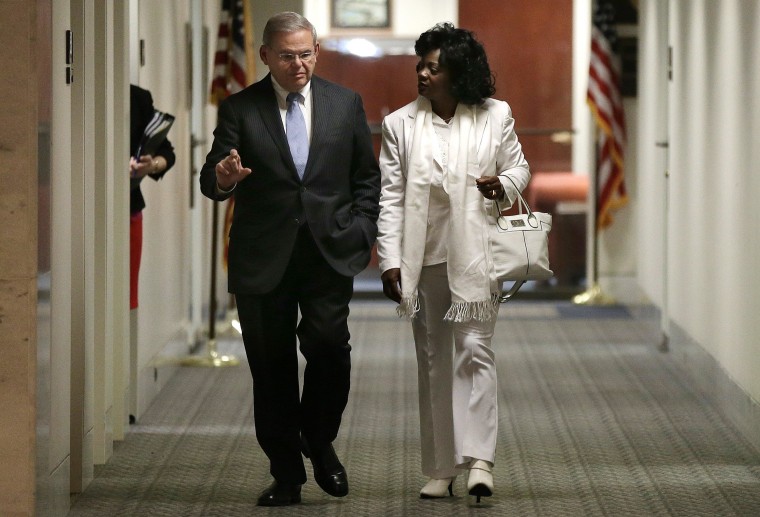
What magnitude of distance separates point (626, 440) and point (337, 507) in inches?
61.1

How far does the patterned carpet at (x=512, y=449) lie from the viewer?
4.36 m

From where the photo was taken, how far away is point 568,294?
417 inches

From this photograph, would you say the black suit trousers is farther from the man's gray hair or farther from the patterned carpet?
the man's gray hair

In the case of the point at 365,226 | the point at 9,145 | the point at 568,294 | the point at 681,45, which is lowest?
the point at 568,294

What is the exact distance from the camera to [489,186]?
13.5ft

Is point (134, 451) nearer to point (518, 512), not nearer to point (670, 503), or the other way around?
point (518, 512)

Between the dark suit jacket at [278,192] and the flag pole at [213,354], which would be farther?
the flag pole at [213,354]

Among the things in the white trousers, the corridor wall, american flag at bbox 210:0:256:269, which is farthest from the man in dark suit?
american flag at bbox 210:0:256:269

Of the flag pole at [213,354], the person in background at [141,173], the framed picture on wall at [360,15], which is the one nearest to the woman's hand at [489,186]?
the person in background at [141,173]

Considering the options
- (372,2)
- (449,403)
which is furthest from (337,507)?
(372,2)

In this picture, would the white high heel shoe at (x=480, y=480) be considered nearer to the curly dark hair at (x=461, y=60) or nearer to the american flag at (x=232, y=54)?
the curly dark hair at (x=461, y=60)

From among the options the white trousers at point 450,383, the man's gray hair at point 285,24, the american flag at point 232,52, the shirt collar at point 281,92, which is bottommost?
the white trousers at point 450,383

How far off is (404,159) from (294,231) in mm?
426

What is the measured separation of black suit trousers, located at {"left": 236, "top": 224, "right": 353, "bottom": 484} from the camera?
4.19 metres
